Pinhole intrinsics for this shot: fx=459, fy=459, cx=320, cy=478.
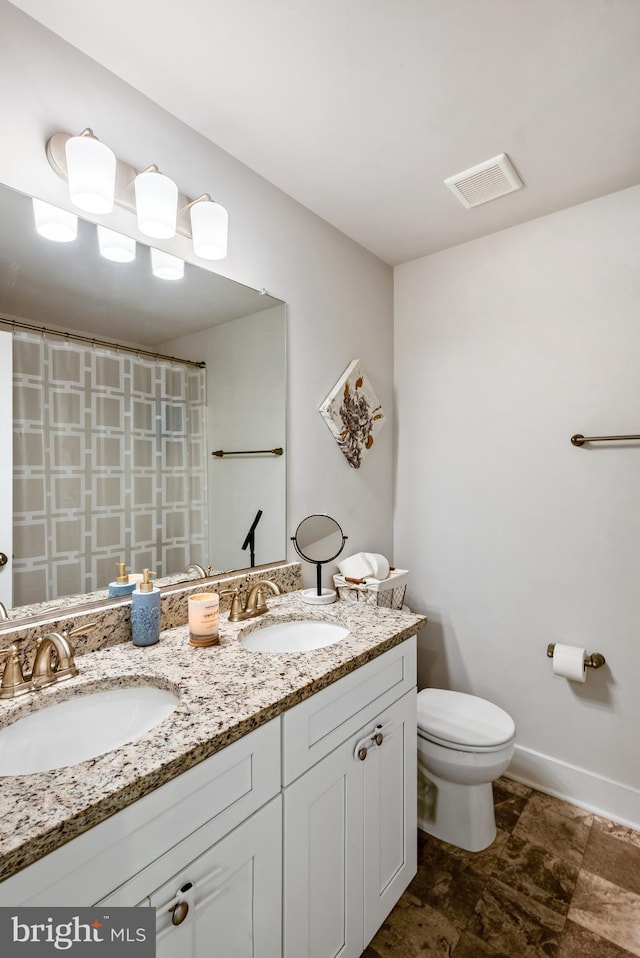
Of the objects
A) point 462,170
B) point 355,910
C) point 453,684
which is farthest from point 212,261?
point 453,684

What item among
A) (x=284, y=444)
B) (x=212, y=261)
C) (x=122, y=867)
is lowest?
(x=122, y=867)

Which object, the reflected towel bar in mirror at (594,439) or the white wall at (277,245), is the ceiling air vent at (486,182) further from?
the reflected towel bar in mirror at (594,439)

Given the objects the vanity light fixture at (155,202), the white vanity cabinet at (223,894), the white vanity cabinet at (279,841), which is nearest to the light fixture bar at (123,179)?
the vanity light fixture at (155,202)

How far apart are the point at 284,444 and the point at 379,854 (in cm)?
135

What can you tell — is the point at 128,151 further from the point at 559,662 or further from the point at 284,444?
the point at 559,662

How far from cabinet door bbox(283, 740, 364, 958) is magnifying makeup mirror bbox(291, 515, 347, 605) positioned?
710 mm

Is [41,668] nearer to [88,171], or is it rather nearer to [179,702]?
[179,702]

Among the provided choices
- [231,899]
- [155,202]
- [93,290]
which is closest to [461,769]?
[231,899]

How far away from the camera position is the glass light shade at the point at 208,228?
141 centimetres

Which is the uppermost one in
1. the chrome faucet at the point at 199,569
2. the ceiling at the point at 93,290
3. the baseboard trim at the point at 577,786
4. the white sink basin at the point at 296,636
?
the ceiling at the point at 93,290

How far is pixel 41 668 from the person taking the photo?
999 millimetres

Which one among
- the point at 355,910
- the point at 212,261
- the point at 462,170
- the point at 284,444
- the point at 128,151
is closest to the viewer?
the point at 355,910

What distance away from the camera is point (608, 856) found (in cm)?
164

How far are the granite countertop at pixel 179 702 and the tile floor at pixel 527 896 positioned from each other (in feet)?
2.81
